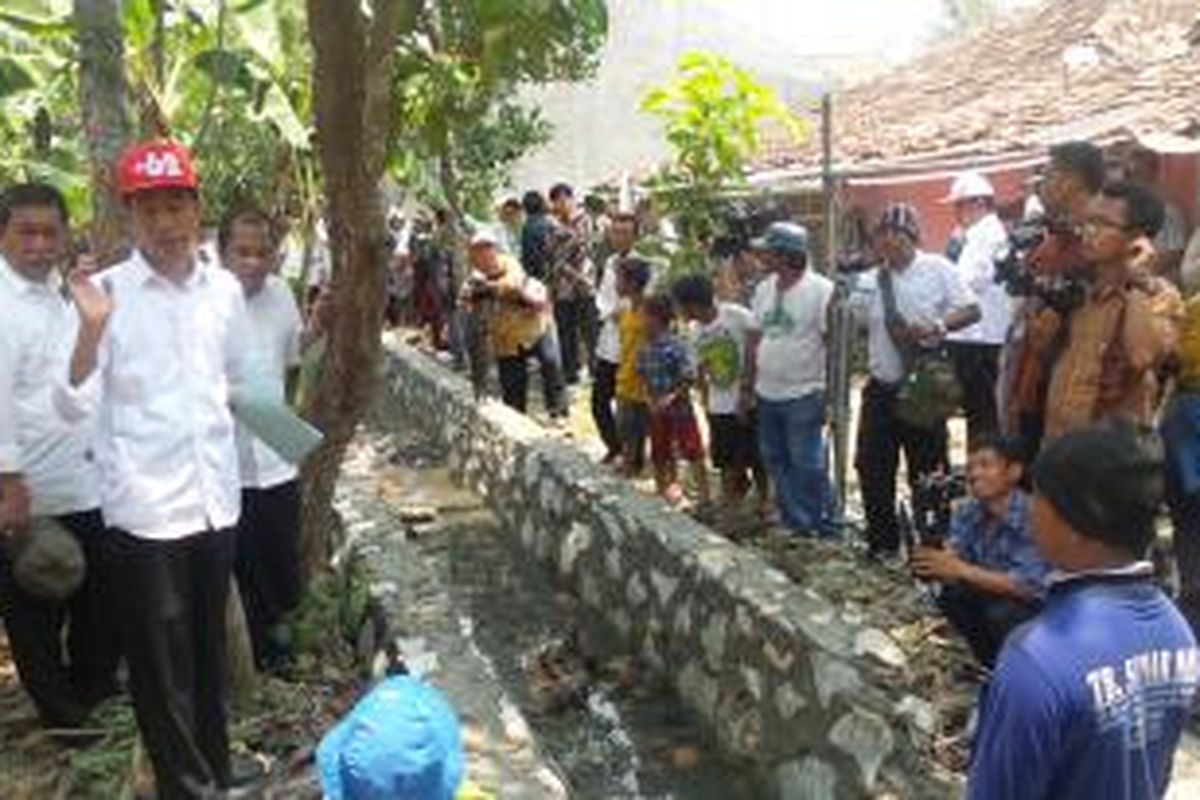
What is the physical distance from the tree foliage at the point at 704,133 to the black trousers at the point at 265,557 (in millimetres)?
4222

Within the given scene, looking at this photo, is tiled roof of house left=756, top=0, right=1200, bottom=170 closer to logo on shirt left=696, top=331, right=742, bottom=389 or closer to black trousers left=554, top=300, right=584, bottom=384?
black trousers left=554, top=300, right=584, bottom=384

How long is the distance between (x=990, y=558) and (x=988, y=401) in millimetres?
3074

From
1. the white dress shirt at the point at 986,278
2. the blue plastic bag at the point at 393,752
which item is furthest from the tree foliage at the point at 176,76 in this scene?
the white dress shirt at the point at 986,278

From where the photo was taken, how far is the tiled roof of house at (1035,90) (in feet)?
41.5

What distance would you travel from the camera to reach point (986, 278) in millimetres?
8438

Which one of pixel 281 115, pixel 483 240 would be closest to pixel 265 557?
pixel 281 115

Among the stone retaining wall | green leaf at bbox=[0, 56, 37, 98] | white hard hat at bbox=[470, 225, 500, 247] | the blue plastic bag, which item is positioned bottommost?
the stone retaining wall

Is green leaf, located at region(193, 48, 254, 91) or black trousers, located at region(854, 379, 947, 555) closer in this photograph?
green leaf, located at region(193, 48, 254, 91)

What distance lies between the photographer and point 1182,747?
16.5 feet

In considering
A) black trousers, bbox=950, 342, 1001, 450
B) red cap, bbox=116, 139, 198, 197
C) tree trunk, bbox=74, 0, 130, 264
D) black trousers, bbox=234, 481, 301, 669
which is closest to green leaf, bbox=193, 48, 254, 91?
tree trunk, bbox=74, 0, 130, 264

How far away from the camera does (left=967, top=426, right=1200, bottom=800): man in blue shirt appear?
244cm

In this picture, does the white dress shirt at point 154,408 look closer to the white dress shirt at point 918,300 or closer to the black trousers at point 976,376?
the white dress shirt at point 918,300

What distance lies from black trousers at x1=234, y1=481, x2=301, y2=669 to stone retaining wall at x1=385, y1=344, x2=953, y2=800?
1646 mm

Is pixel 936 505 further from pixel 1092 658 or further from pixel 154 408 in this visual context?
pixel 1092 658
